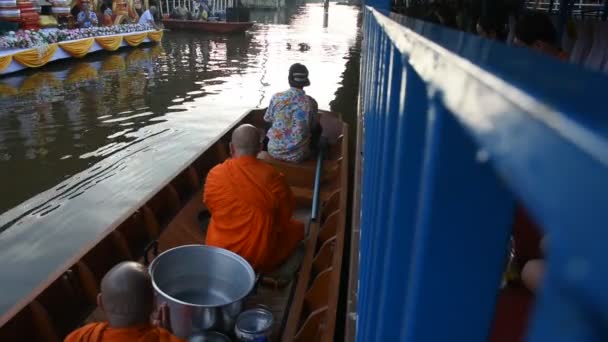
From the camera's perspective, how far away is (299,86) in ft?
15.9

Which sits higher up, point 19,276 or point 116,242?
point 116,242

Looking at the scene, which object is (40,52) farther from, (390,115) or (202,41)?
(390,115)

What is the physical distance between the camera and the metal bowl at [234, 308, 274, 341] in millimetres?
2529

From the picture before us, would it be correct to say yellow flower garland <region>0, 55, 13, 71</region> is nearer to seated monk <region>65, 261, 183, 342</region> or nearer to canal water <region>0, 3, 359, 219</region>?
canal water <region>0, 3, 359, 219</region>

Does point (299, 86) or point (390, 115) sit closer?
point (390, 115)

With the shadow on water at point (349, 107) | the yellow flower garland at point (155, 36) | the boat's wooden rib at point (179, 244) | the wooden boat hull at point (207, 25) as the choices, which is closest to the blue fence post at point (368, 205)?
the boat's wooden rib at point (179, 244)

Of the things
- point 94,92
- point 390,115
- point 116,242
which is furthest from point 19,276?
point 94,92

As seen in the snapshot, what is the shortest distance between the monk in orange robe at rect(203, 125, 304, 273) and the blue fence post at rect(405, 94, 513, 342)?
2.64 m

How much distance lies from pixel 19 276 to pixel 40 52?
9.35 meters

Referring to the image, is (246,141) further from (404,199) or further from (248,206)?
(404,199)

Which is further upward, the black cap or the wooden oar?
the black cap

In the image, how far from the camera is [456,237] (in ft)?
1.77

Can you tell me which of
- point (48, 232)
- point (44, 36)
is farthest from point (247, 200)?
point (44, 36)

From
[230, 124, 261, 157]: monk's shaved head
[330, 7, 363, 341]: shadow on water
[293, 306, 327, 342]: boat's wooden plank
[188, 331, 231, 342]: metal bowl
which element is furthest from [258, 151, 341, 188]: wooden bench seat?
[188, 331, 231, 342]: metal bowl
